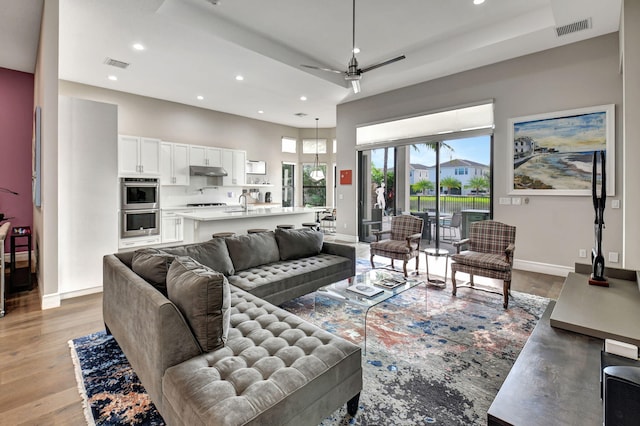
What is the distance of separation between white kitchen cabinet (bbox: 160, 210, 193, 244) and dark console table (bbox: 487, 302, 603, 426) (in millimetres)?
7235

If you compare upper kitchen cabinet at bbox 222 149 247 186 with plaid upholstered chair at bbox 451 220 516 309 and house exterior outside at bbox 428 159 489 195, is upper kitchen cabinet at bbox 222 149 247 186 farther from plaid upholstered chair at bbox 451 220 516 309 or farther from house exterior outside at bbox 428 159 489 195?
plaid upholstered chair at bbox 451 220 516 309

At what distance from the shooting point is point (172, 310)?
62.7 inches

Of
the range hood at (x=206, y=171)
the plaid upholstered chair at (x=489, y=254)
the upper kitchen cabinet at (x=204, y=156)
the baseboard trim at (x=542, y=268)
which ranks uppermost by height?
the upper kitchen cabinet at (x=204, y=156)

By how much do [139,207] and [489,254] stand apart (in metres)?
6.64

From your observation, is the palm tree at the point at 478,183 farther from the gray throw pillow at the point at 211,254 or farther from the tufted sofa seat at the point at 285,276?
the gray throw pillow at the point at 211,254

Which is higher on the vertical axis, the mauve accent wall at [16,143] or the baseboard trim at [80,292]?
the mauve accent wall at [16,143]

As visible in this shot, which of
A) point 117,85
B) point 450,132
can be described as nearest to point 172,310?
point 450,132

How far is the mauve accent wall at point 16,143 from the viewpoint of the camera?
555 centimetres

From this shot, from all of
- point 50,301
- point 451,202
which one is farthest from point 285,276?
point 451,202

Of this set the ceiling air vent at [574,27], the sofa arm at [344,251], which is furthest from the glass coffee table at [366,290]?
the ceiling air vent at [574,27]

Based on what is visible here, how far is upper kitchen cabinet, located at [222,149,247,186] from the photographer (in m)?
8.59

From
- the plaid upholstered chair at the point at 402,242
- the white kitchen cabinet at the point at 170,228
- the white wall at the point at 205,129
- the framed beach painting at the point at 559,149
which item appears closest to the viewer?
the framed beach painting at the point at 559,149

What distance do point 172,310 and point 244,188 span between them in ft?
26.2

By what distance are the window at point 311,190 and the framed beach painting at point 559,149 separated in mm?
6678
